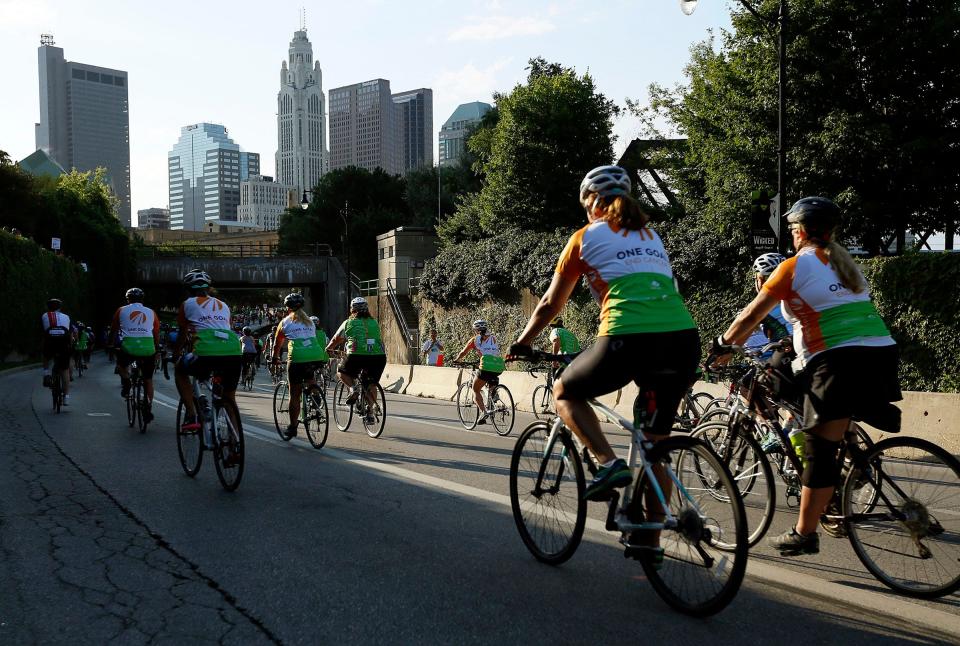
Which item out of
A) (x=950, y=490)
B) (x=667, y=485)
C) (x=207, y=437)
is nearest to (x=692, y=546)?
(x=667, y=485)

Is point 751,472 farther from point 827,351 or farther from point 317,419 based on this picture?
point 317,419

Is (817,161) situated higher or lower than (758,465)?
higher

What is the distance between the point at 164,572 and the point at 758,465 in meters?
3.43

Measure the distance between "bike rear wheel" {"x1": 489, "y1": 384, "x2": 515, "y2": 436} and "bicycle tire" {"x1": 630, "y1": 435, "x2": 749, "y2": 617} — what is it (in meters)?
8.23

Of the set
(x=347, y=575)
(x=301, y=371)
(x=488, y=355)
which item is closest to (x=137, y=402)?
(x=301, y=371)

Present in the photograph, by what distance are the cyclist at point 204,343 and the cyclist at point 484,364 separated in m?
5.06

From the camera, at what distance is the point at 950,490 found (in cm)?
428

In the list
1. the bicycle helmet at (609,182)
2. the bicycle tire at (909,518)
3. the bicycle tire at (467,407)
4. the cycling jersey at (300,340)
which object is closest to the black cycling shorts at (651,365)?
the bicycle helmet at (609,182)

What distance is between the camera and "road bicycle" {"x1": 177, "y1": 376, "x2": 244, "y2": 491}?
7.36 metres

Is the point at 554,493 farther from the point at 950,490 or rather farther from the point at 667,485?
the point at 950,490

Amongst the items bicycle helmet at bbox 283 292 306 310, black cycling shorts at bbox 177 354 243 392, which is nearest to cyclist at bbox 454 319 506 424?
bicycle helmet at bbox 283 292 306 310

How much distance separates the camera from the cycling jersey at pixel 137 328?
40.4ft

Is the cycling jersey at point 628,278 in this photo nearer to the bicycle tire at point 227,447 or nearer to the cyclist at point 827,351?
the cyclist at point 827,351

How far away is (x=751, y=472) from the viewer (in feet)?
17.2
